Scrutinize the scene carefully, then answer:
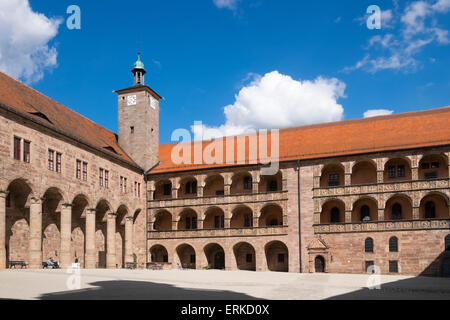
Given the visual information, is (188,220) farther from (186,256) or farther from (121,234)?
(121,234)

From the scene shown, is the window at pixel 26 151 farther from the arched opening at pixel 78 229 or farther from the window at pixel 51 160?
the arched opening at pixel 78 229

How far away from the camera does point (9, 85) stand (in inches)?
1232

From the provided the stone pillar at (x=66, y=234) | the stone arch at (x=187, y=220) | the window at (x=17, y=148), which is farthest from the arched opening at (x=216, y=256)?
the window at (x=17, y=148)

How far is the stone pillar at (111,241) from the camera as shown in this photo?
36.8 meters

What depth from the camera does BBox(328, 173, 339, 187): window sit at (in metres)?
38.2

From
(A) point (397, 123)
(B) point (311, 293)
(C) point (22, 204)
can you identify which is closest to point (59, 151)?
(C) point (22, 204)

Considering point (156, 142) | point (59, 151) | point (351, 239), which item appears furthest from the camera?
point (156, 142)

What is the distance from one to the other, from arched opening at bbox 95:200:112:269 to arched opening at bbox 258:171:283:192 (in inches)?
484

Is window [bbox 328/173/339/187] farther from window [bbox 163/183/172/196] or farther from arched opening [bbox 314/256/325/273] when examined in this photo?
window [bbox 163/183/172/196]

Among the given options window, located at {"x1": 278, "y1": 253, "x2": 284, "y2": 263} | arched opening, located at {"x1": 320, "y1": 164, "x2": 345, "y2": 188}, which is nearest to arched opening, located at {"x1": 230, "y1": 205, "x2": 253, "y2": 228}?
window, located at {"x1": 278, "y1": 253, "x2": 284, "y2": 263}

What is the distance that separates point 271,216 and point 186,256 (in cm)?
826

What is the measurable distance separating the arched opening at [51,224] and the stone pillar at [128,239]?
772 cm
